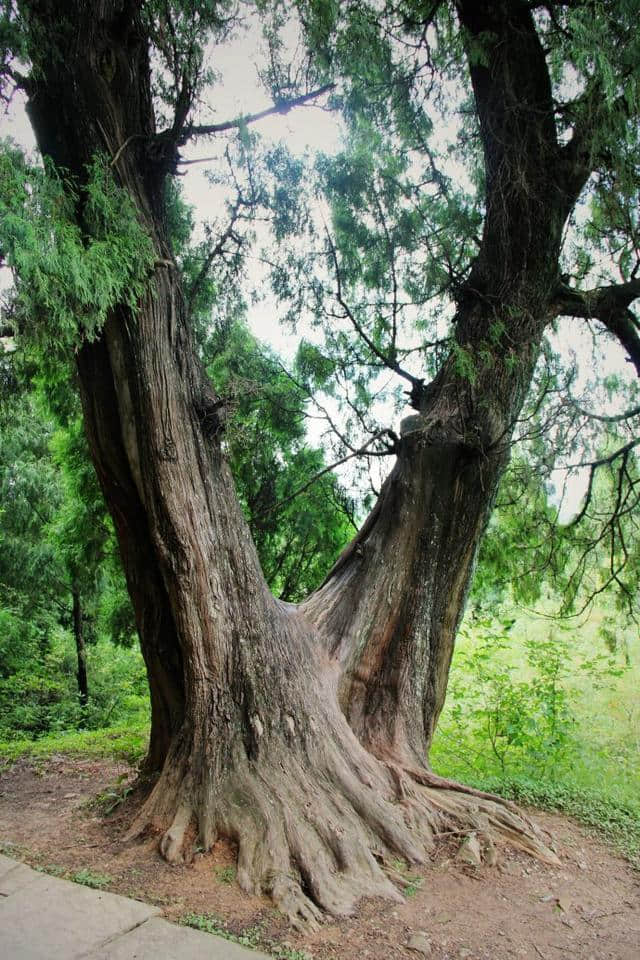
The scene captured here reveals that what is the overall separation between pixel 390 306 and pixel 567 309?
1.35 meters

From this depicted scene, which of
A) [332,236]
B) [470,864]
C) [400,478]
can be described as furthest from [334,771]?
[332,236]

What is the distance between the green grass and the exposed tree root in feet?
8.64

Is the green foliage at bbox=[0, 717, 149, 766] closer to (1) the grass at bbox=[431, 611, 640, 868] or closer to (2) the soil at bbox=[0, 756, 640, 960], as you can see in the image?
(2) the soil at bbox=[0, 756, 640, 960]

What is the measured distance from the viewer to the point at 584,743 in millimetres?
6613

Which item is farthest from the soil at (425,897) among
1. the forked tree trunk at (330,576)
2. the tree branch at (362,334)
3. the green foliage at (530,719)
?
the tree branch at (362,334)

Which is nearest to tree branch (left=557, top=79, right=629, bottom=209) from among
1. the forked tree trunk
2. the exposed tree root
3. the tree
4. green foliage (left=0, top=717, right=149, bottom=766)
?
the tree

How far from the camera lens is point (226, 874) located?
3.14 metres

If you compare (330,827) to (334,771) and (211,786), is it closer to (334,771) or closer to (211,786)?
(334,771)

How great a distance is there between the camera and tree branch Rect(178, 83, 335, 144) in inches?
166

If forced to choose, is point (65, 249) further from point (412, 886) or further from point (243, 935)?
point (412, 886)

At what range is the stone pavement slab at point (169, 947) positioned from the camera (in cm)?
233

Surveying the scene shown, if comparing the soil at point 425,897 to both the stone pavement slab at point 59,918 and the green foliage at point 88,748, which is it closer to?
the stone pavement slab at point 59,918

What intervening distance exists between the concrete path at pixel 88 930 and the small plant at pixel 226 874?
0.47m

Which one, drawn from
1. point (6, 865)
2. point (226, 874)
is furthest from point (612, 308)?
point (6, 865)
